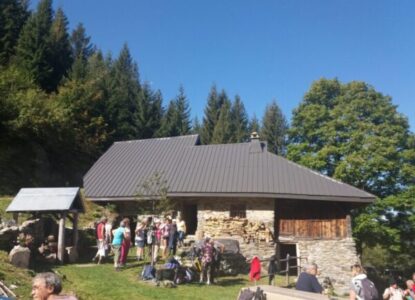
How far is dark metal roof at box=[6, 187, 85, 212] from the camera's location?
1272 cm

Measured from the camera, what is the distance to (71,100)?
28.2 m

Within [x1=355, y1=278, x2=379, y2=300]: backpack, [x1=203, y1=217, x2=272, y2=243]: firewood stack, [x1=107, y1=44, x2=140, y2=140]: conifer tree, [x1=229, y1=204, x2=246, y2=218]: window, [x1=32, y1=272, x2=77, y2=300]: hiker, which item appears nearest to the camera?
[x1=32, y1=272, x2=77, y2=300]: hiker

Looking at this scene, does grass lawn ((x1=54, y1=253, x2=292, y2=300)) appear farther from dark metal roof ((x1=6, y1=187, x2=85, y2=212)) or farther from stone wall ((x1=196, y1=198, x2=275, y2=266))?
stone wall ((x1=196, y1=198, x2=275, y2=266))

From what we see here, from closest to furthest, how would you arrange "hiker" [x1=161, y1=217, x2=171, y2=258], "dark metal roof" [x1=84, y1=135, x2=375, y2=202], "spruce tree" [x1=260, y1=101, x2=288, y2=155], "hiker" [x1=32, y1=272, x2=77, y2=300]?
1. "hiker" [x1=32, y1=272, x2=77, y2=300]
2. "hiker" [x1=161, y1=217, x2=171, y2=258]
3. "dark metal roof" [x1=84, y1=135, x2=375, y2=202]
4. "spruce tree" [x1=260, y1=101, x2=288, y2=155]

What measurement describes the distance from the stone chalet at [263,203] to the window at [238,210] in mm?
46

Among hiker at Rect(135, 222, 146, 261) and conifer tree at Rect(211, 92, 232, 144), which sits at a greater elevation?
conifer tree at Rect(211, 92, 232, 144)

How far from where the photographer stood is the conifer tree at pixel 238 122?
1764 inches

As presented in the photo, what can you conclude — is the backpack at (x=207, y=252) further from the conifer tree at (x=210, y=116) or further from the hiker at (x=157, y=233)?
the conifer tree at (x=210, y=116)

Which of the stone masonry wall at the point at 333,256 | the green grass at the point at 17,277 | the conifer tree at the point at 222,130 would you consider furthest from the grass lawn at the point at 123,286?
the conifer tree at the point at 222,130

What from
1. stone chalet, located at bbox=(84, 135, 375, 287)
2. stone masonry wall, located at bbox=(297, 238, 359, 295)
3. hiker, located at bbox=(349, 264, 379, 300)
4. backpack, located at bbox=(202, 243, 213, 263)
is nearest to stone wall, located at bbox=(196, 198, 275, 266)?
stone chalet, located at bbox=(84, 135, 375, 287)

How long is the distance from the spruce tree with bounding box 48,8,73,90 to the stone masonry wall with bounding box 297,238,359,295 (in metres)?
23.2

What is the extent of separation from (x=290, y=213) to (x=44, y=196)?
10.6m

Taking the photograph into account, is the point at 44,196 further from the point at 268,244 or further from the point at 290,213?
the point at 290,213

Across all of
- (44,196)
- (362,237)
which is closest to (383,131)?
(362,237)
